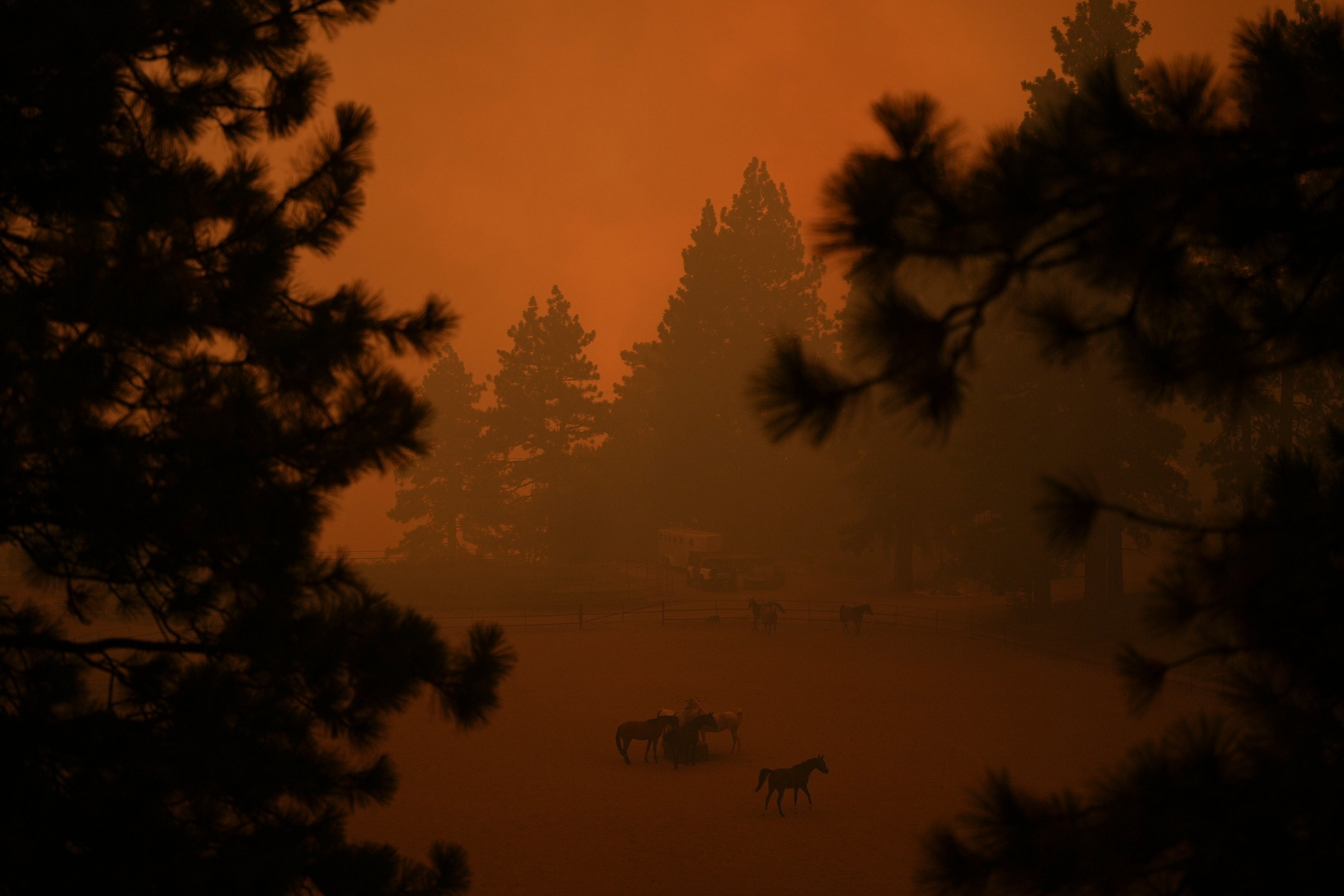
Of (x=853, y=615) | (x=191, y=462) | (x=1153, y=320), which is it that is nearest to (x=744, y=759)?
(x=191, y=462)

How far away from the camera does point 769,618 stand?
25.4 m

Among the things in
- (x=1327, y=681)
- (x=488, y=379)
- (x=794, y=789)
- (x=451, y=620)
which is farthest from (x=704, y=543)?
(x=1327, y=681)

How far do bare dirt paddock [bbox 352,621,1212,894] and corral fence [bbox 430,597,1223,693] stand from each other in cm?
161

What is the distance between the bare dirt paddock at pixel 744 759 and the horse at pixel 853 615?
1.35 m

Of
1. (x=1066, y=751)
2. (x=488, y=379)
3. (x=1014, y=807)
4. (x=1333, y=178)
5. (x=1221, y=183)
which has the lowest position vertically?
(x=1066, y=751)

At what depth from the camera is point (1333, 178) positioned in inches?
136

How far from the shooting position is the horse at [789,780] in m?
11.4

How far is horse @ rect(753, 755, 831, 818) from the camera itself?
37.4 feet

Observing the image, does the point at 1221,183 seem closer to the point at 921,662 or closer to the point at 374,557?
the point at 921,662

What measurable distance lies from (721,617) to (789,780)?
1639cm

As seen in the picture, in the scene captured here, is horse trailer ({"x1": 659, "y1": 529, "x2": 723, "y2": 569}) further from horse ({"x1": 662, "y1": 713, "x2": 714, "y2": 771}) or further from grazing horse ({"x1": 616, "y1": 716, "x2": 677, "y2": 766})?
horse ({"x1": 662, "y1": 713, "x2": 714, "y2": 771})

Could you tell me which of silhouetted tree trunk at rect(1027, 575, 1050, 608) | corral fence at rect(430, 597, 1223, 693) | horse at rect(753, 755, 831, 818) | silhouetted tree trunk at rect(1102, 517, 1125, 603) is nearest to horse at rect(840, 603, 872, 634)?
corral fence at rect(430, 597, 1223, 693)

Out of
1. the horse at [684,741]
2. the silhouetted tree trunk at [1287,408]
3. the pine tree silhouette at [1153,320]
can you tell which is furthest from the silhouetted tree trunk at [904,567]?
the pine tree silhouette at [1153,320]

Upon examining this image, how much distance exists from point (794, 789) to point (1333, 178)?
990cm
